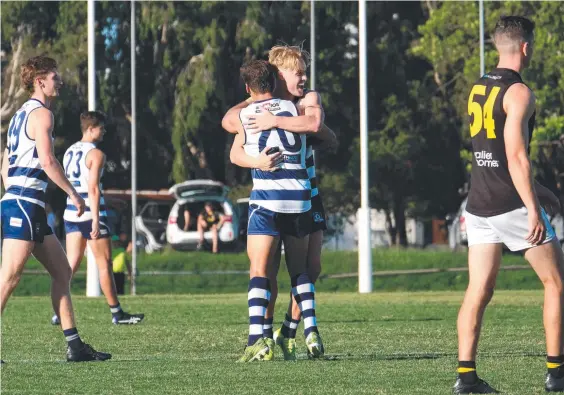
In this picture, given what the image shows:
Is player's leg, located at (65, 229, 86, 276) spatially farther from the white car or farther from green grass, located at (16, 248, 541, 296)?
the white car

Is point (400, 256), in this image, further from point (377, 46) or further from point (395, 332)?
point (395, 332)

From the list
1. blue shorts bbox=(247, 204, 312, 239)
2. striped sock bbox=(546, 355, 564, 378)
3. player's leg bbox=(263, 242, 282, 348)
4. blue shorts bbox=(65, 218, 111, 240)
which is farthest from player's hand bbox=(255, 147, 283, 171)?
blue shorts bbox=(65, 218, 111, 240)

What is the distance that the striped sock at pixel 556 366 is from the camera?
325 inches

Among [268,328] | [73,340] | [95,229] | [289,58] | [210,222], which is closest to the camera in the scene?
[73,340]

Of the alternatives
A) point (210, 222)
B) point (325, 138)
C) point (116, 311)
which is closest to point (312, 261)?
point (325, 138)

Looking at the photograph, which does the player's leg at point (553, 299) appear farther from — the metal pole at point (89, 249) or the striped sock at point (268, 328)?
the metal pole at point (89, 249)

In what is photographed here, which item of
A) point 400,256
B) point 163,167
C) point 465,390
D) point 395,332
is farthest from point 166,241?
point 465,390

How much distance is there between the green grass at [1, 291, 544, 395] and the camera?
8.70m

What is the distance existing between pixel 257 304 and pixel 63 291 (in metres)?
1.48

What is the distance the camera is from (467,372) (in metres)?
8.20

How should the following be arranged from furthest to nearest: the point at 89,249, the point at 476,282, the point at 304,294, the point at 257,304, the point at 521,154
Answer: the point at 89,249 < the point at 304,294 < the point at 257,304 < the point at 476,282 < the point at 521,154

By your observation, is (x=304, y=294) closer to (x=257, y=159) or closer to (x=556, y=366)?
(x=257, y=159)

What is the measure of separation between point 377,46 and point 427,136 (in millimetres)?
4033

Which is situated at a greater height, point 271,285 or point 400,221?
point 271,285
